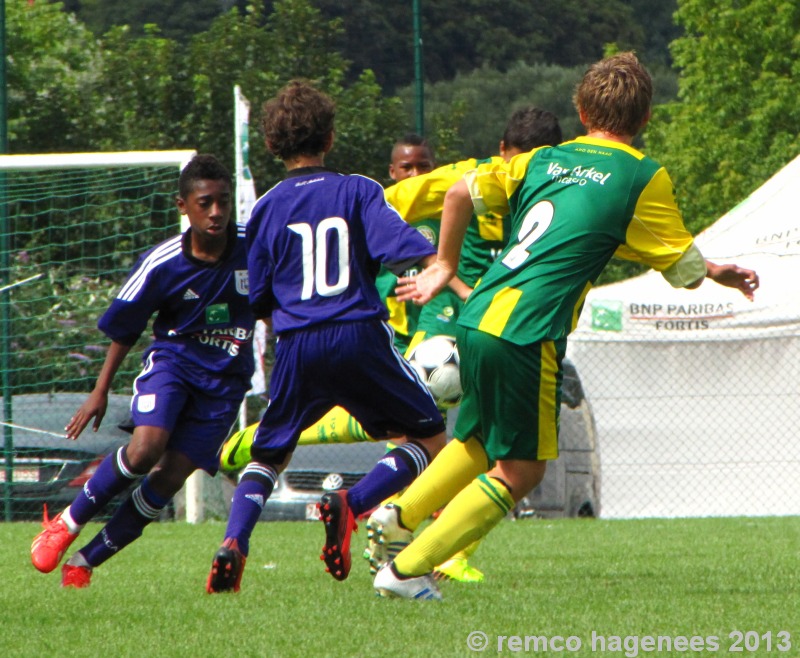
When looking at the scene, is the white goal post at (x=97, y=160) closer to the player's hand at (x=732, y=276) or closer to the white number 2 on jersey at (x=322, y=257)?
the white number 2 on jersey at (x=322, y=257)

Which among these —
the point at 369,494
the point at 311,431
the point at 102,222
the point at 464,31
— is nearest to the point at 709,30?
the point at 464,31

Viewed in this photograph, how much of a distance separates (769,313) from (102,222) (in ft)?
20.4

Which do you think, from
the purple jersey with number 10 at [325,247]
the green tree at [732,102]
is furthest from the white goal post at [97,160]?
the green tree at [732,102]

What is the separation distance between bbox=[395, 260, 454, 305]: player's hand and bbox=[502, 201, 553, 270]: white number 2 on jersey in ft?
0.79

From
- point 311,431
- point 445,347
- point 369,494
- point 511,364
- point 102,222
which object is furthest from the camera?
point 102,222

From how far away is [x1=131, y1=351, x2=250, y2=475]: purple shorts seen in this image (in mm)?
5496

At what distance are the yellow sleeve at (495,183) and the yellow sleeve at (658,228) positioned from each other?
0.41m

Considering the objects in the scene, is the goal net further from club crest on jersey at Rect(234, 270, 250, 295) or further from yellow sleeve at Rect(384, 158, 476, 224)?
club crest on jersey at Rect(234, 270, 250, 295)

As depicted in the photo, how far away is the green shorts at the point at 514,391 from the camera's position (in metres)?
4.49

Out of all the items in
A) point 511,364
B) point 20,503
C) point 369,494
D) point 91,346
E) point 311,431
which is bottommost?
point 20,503

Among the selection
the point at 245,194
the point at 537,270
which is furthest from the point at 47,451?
the point at 537,270

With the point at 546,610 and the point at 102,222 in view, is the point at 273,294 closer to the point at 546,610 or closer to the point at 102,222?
the point at 546,610

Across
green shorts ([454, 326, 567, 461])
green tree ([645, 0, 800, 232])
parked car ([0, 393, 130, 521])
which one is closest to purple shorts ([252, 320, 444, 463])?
green shorts ([454, 326, 567, 461])

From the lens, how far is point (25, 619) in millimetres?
4539
